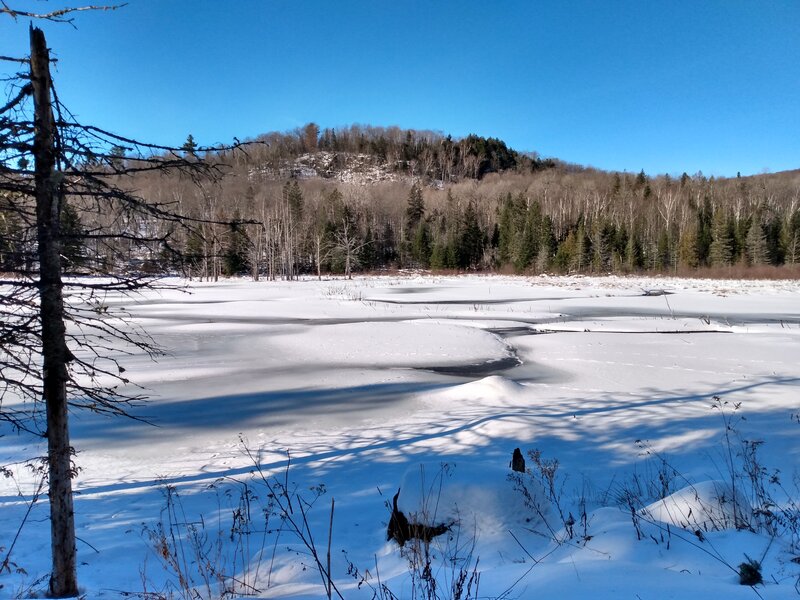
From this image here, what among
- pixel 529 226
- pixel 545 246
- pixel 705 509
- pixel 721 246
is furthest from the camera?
pixel 529 226

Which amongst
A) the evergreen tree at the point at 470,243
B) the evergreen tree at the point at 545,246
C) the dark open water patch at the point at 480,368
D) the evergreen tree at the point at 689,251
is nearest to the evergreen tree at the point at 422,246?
the evergreen tree at the point at 470,243

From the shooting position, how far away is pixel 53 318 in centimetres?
318

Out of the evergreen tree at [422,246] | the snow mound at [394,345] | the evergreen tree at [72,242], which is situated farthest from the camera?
the evergreen tree at [422,246]

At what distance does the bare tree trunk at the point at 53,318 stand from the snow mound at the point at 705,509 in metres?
4.32

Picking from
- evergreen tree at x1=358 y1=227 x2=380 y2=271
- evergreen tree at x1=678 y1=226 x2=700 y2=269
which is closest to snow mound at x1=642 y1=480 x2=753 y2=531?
evergreen tree at x1=678 y1=226 x2=700 y2=269

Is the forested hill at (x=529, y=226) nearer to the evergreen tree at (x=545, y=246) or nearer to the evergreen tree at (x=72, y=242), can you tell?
the evergreen tree at (x=545, y=246)

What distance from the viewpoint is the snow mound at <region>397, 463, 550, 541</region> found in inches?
150

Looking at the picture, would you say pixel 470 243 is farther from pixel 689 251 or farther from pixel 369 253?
pixel 689 251

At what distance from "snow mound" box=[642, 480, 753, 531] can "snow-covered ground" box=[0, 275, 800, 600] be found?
2 centimetres

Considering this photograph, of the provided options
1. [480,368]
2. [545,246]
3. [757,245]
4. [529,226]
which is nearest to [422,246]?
[529,226]

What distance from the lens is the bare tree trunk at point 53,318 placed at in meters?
3.06

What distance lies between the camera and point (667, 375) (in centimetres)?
1033

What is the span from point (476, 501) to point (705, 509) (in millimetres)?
1733

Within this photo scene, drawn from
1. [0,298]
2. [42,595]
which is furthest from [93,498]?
[0,298]
